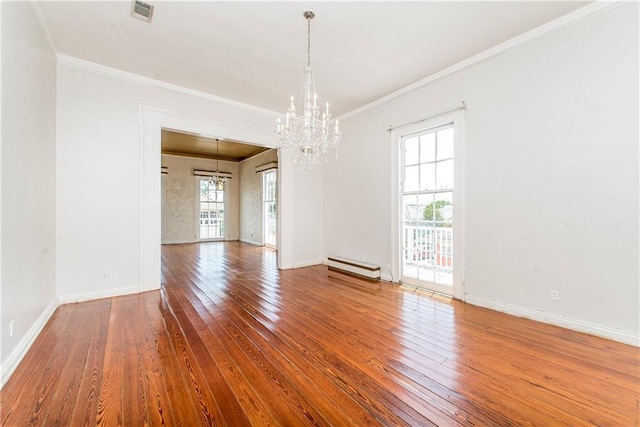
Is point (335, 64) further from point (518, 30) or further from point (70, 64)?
point (70, 64)

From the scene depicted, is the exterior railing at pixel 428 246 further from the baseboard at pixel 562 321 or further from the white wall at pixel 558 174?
the baseboard at pixel 562 321

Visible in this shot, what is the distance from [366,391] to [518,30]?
389 centimetres

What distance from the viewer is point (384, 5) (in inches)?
102

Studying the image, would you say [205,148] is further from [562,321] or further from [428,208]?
[562,321]

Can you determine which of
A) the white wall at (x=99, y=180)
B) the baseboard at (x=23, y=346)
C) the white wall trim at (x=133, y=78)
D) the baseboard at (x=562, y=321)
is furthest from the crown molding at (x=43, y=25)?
the baseboard at (x=562, y=321)

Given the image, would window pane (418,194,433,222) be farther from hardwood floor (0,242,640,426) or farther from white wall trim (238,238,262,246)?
white wall trim (238,238,262,246)

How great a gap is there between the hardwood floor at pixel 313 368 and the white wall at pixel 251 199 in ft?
19.6

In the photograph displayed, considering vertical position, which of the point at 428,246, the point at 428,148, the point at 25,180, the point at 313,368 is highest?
the point at 428,148

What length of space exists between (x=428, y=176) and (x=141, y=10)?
3.98m

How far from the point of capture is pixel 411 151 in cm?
437

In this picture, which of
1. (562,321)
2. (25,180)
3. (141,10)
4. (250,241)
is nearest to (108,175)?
(25,180)

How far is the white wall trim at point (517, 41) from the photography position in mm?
2592

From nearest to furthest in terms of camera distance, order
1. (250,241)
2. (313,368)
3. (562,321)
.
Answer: (313,368) → (562,321) → (250,241)

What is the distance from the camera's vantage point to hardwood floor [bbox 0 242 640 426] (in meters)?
1.60
